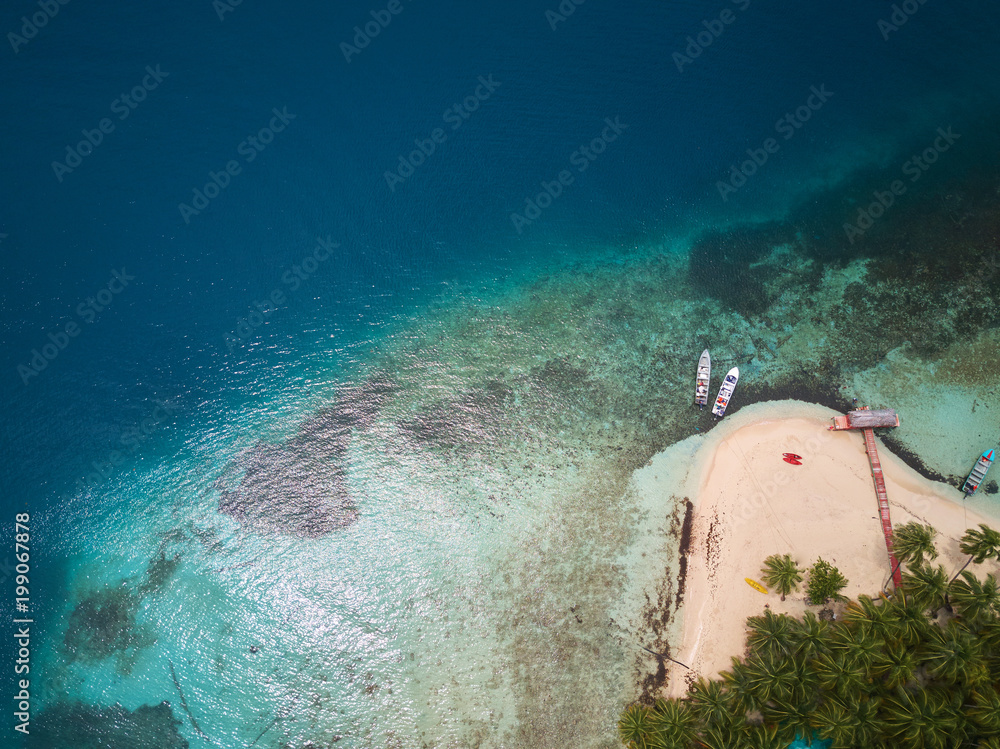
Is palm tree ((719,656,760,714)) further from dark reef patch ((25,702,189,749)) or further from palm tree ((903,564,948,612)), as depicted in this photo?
dark reef patch ((25,702,189,749))

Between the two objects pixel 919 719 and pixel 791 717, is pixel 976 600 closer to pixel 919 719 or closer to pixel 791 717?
pixel 919 719

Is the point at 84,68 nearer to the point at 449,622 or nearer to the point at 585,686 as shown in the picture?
the point at 449,622

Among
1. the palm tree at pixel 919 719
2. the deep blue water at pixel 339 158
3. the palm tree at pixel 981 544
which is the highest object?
the deep blue water at pixel 339 158

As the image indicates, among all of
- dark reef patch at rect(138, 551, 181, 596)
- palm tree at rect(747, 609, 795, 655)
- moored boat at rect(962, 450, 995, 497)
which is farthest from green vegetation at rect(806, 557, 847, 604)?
dark reef patch at rect(138, 551, 181, 596)

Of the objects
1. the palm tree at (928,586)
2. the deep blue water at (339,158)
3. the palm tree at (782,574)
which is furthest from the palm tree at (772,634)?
the deep blue water at (339,158)

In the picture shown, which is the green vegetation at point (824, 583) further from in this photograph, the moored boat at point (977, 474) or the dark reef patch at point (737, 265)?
the dark reef patch at point (737, 265)

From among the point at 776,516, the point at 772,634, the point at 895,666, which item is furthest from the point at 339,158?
the point at 895,666
